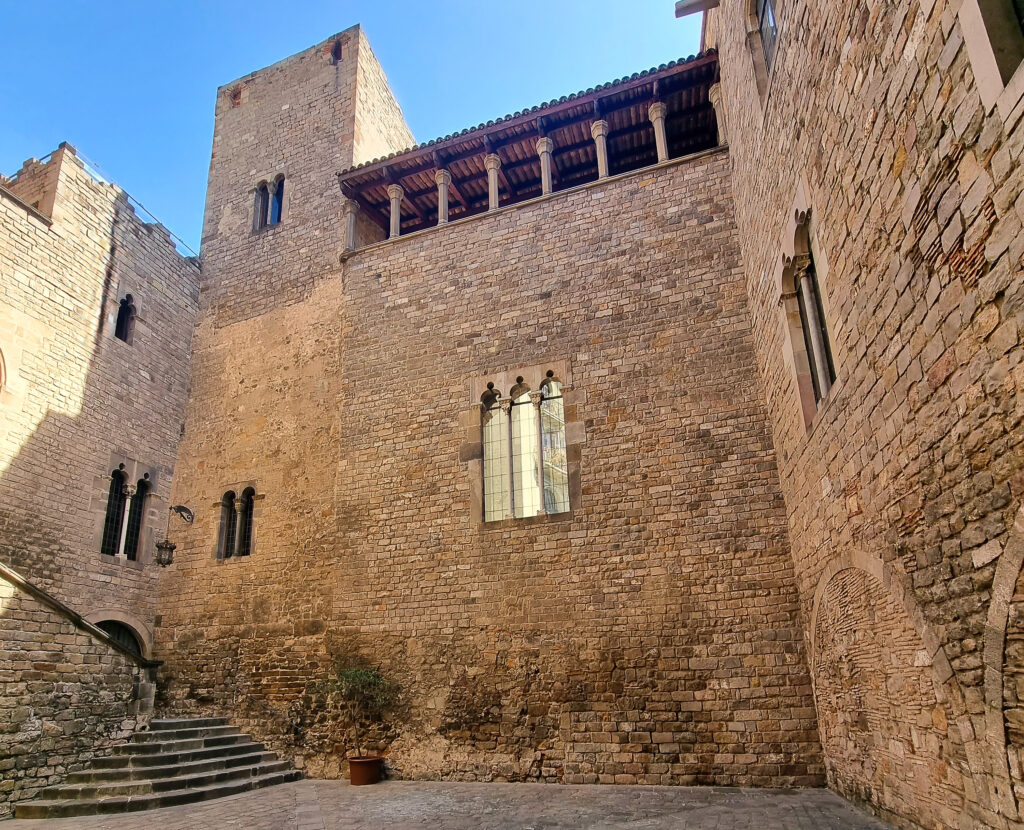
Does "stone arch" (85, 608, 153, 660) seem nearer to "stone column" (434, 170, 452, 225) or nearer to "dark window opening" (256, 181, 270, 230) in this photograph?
"dark window opening" (256, 181, 270, 230)

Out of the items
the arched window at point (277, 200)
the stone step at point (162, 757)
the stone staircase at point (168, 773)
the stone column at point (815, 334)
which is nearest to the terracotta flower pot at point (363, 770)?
the stone staircase at point (168, 773)

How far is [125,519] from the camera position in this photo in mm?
11812

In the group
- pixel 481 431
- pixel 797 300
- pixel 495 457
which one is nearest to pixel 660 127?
pixel 797 300

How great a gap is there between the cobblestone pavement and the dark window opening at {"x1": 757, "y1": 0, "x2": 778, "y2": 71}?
24.1 feet

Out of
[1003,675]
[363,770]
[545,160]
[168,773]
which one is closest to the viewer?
[1003,675]

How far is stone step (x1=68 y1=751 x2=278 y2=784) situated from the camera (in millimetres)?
8258

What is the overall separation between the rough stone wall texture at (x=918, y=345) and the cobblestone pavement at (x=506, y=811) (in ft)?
2.04

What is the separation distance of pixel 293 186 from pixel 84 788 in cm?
1094

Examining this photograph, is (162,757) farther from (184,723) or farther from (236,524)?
(236,524)

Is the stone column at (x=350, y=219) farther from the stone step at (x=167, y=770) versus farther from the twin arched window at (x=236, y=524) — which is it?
the stone step at (x=167, y=770)

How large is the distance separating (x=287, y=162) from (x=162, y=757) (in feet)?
36.8

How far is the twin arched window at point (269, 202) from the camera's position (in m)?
14.4

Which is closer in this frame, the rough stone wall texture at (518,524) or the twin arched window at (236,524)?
the rough stone wall texture at (518,524)

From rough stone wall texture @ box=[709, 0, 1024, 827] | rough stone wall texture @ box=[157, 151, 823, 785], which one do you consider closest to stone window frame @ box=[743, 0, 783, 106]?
rough stone wall texture @ box=[709, 0, 1024, 827]
